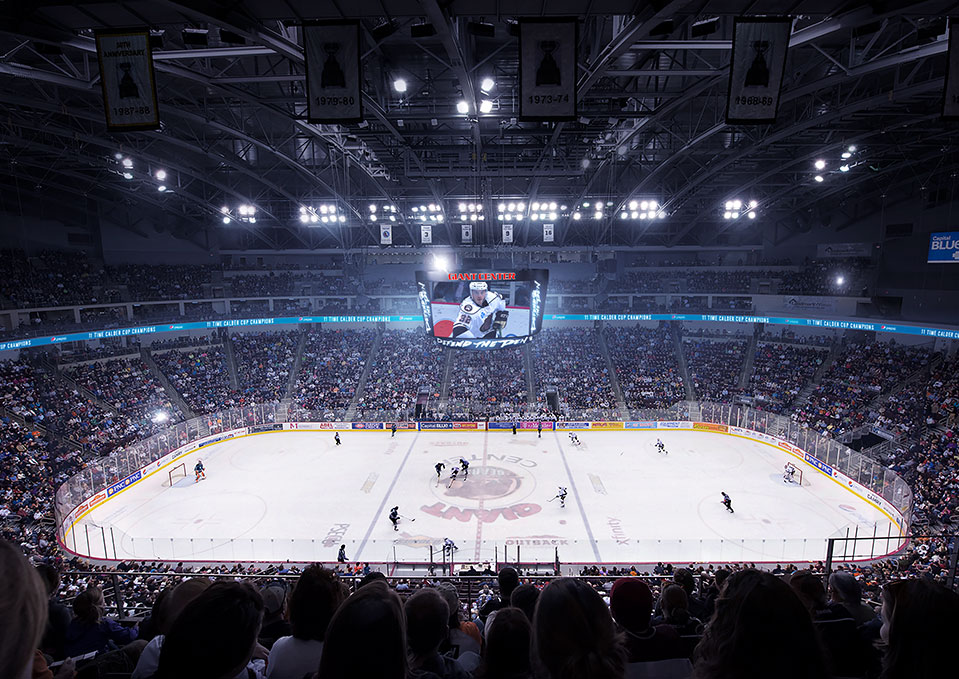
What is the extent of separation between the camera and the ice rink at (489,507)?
1773 centimetres

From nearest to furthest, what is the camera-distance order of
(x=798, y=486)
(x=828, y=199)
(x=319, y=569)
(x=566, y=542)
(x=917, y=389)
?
(x=319, y=569)
(x=566, y=542)
(x=798, y=486)
(x=917, y=389)
(x=828, y=199)

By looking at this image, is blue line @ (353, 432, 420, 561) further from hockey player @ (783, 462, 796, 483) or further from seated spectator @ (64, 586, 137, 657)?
hockey player @ (783, 462, 796, 483)

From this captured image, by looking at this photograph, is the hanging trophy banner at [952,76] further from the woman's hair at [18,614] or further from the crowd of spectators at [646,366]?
the crowd of spectators at [646,366]

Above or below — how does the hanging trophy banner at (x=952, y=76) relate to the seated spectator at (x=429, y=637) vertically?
above

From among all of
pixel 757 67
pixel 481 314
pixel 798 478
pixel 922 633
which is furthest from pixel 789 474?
pixel 922 633

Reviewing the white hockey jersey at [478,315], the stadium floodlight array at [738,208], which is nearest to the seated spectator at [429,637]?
the white hockey jersey at [478,315]

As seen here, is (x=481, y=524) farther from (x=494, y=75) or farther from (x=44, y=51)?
(x=44, y=51)

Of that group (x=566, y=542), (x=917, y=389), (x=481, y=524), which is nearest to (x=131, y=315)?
(x=481, y=524)

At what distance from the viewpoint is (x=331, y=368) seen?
42625 millimetres

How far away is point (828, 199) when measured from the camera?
128ft

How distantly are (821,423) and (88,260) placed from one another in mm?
55221

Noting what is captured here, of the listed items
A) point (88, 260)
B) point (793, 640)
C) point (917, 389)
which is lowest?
point (917, 389)

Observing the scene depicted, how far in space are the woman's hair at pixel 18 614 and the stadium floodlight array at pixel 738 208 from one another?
1694 inches

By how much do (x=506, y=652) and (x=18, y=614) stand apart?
2.24 m
